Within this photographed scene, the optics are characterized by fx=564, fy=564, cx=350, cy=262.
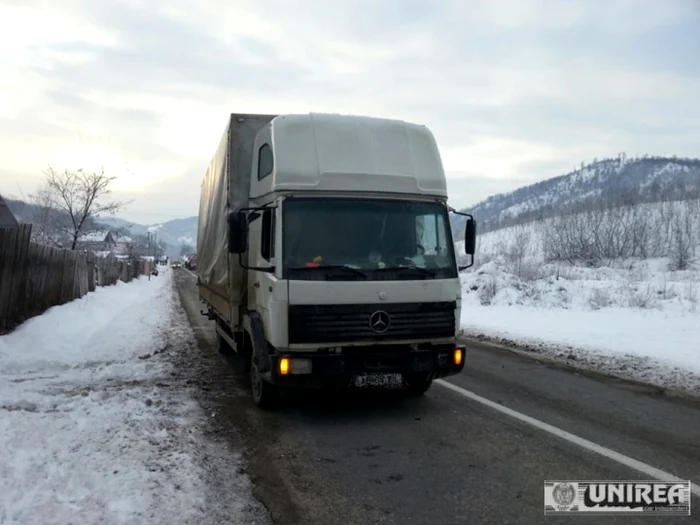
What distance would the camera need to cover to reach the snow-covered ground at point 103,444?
3.91 m

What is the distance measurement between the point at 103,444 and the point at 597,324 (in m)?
12.4

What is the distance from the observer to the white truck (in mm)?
5812

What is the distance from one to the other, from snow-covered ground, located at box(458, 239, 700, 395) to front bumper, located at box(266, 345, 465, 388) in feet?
13.9

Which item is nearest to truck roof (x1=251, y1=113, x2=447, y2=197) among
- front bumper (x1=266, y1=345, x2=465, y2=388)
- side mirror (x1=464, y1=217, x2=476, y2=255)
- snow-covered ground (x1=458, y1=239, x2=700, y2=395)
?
side mirror (x1=464, y1=217, x2=476, y2=255)

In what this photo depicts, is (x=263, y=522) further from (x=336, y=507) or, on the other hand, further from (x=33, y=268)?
(x=33, y=268)

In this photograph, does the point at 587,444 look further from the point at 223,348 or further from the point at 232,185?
the point at 223,348

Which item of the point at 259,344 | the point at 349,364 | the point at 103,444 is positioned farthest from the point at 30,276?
the point at 349,364

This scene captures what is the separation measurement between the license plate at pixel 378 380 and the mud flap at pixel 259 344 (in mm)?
983

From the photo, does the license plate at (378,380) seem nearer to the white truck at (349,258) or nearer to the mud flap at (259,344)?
the white truck at (349,258)

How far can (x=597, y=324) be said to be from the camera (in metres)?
14.2

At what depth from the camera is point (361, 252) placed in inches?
242

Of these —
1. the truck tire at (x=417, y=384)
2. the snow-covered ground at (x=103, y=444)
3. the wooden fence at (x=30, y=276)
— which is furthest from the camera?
the wooden fence at (x=30, y=276)

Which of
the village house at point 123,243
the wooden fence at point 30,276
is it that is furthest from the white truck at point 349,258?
the village house at point 123,243

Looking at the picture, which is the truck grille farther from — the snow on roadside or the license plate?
the snow on roadside
